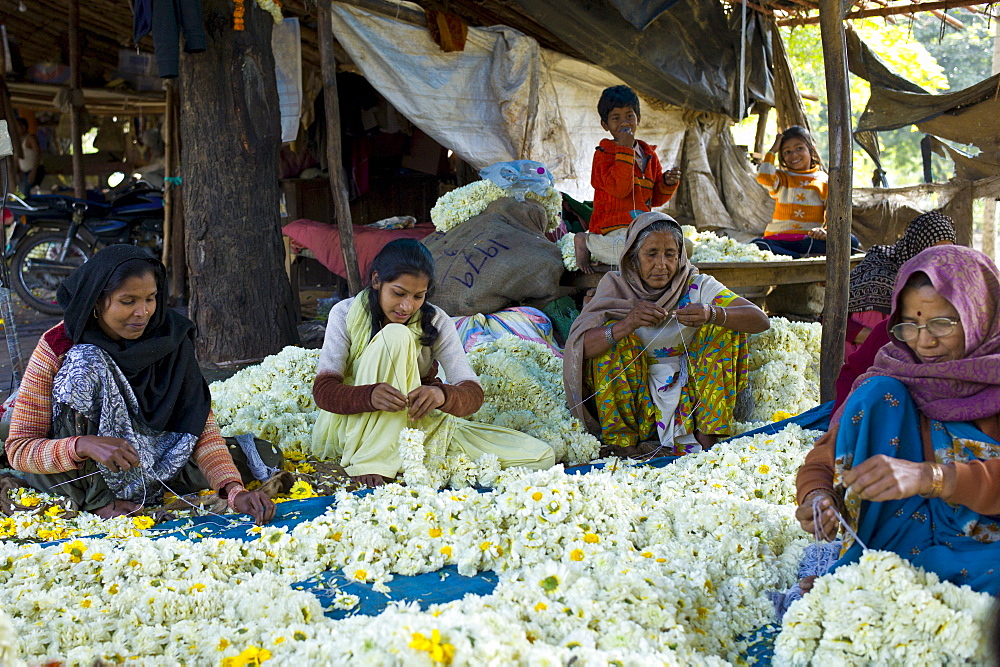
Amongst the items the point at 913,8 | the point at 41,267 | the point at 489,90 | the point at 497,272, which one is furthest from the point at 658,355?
the point at 41,267

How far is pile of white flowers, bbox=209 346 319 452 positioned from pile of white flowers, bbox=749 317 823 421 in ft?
7.66

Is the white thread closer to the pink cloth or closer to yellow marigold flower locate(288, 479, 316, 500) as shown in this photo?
yellow marigold flower locate(288, 479, 316, 500)

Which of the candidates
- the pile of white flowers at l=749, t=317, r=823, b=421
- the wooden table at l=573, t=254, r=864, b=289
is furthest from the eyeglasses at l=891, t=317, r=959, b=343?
the wooden table at l=573, t=254, r=864, b=289

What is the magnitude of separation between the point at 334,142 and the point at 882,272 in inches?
141

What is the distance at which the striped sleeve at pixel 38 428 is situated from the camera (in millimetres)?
2830

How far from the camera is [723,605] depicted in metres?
2.21

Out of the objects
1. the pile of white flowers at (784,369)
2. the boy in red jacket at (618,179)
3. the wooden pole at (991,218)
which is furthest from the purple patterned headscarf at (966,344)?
the wooden pole at (991,218)

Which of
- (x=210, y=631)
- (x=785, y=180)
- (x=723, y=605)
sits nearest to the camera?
(x=210, y=631)

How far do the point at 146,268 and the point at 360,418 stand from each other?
3.55 ft

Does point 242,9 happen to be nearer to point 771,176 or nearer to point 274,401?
point 274,401

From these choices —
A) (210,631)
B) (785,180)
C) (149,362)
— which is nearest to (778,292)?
(785,180)

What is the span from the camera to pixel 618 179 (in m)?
5.41

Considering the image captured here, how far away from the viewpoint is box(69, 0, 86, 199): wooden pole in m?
8.48

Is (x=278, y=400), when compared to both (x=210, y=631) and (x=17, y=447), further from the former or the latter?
(x=210, y=631)
